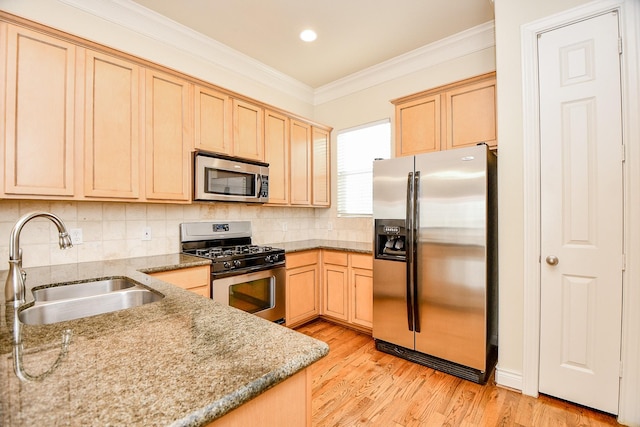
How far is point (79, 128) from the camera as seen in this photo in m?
1.97

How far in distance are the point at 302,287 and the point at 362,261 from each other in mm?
704

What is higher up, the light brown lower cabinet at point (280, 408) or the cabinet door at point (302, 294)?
the light brown lower cabinet at point (280, 408)

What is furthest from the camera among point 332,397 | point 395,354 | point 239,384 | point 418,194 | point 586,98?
point 395,354

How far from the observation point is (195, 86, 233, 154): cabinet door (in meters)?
2.60

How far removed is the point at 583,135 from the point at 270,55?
288cm

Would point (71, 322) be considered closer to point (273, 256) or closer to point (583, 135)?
point (273, 256)

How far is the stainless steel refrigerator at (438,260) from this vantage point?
2.22 m

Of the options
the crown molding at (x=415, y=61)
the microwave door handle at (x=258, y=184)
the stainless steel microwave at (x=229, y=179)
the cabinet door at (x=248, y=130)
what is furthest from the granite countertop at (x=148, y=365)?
the crown molding at (x=415, y=61)

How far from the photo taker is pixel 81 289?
1665 mm

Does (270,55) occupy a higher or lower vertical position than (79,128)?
higher

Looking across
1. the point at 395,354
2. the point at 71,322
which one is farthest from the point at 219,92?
the point at 395,354

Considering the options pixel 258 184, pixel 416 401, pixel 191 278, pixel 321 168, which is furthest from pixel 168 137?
pixel 416 401

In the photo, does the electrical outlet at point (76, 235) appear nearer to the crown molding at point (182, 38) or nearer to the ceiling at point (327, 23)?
the crown molding at point (182, 38)

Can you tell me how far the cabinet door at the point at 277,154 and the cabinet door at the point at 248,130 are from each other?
80 millimetres
